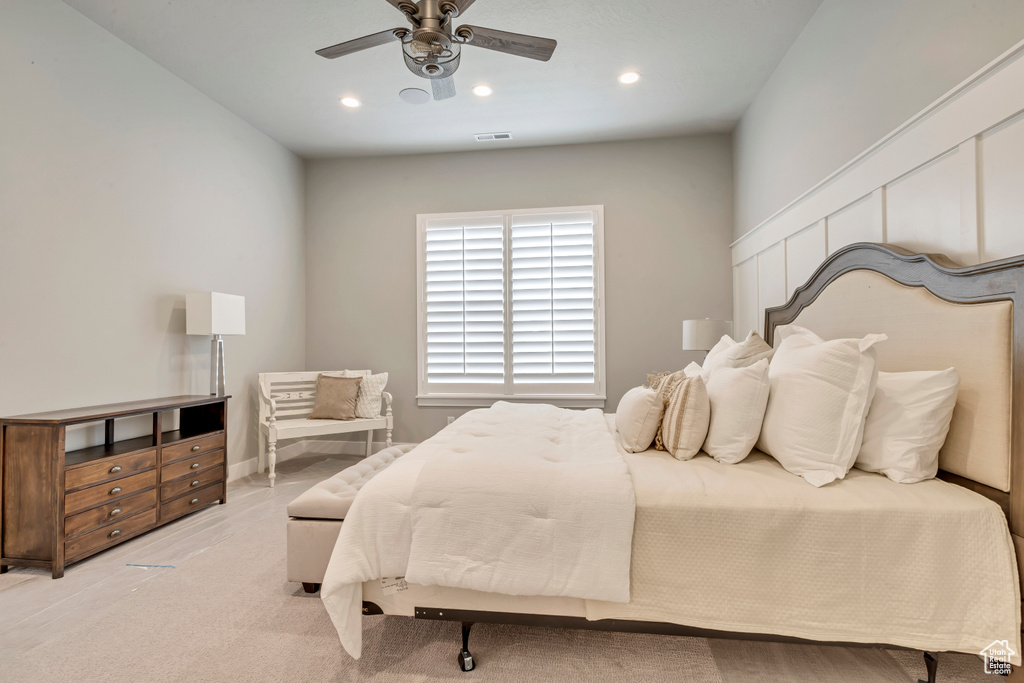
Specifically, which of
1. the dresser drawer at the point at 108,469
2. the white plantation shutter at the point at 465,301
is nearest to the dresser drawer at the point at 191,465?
the dresser drawer at the point at 108,469

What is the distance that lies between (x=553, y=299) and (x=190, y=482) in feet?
10.6

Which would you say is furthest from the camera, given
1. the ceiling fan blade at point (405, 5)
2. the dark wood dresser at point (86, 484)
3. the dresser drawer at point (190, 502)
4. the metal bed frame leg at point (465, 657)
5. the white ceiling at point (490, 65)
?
the dresser drawer at point (190, 502)

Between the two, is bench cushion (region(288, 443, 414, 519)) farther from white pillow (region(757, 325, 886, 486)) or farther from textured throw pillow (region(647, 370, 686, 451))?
white pillow (region(757, 325, 886, 486))

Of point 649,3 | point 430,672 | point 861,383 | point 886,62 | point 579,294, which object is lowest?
point 430,672

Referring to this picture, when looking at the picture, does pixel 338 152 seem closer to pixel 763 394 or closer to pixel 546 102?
pixel 546 102

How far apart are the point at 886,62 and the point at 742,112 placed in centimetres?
199

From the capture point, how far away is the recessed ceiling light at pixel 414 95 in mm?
3689

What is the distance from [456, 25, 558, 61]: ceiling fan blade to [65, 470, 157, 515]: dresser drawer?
2897mm

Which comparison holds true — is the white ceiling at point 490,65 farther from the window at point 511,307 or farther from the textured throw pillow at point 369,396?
the textured throw pillow at point 369,396

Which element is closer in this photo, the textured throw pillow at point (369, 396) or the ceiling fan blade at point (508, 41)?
the ceiling fan blade at point (508, 41)

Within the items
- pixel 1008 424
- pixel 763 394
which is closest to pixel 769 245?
pixel 763 394

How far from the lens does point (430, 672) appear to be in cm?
168

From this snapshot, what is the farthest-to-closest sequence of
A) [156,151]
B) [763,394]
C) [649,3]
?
[156,151], [649,3], [763,394]

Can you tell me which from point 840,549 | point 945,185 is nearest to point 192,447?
point 840,549
